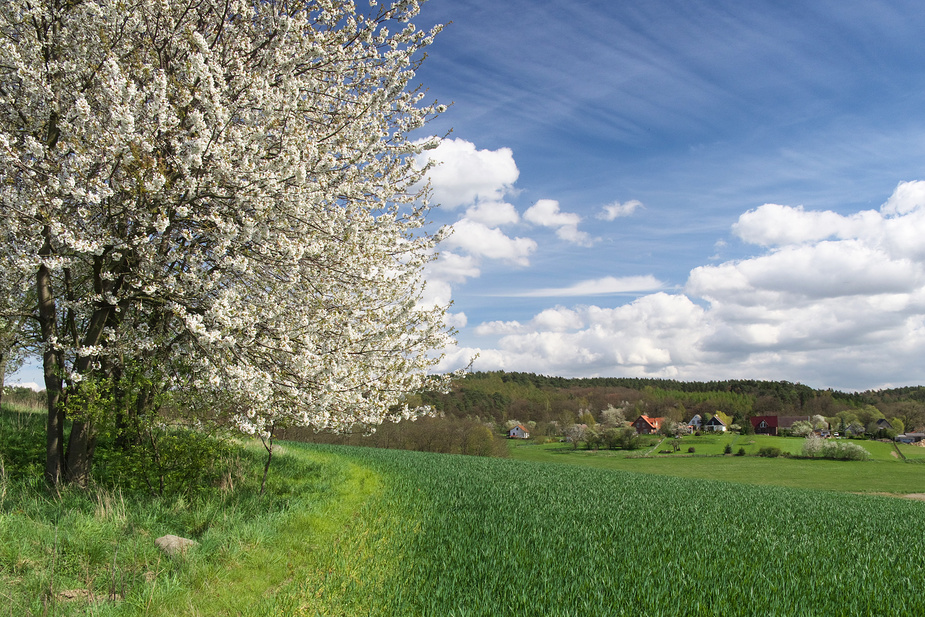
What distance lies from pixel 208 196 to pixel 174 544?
500cm

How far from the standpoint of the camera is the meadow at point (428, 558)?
554cm

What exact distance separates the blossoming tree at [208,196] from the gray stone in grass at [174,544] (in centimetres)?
213

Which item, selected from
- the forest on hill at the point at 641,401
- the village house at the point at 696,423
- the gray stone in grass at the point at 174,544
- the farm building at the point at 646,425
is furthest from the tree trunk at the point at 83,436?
the village house at the point at 696,423

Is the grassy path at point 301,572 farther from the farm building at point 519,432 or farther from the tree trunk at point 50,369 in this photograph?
the farm building at point 519,432

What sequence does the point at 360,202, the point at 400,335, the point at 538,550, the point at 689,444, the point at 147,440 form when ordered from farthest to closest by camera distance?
the point at 689,444
the point at 400,335
the point at 360,202
the point at 147,440
the point at 538,550

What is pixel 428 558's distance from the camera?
698 centimetres

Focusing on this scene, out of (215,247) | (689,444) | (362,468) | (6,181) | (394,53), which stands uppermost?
(394,53)

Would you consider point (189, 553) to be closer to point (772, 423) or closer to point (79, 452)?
point (79, 452)

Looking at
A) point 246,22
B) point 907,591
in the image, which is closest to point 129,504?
point 246,22

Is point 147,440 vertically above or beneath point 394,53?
beneath

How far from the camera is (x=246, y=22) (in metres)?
9.16

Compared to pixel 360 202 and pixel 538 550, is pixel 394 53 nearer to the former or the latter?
pixel 360 202

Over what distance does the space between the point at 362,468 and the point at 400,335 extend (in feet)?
24.6

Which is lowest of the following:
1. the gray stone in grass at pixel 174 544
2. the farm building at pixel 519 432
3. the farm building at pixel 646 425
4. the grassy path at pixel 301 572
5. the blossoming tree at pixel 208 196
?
the farm building at pixel 519 432
